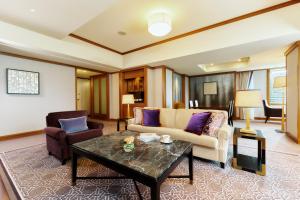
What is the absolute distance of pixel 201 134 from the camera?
7.91ft

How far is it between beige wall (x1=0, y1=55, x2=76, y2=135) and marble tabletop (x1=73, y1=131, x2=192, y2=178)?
367cm

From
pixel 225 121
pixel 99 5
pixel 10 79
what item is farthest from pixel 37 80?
pixel 225 121

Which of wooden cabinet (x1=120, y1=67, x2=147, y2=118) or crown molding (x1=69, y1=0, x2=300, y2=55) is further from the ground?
crown molding (x1=69, y1=0, x2=300, y2=55)

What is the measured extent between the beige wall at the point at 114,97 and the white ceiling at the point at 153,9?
8.31 ft

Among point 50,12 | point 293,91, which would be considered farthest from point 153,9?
point 293,91

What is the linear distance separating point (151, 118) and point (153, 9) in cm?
231

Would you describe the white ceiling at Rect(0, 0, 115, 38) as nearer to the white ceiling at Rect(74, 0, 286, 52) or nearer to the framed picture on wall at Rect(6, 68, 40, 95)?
the white ceiling at Rect(74, 0, 286, 52)

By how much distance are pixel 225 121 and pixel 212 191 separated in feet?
4.33

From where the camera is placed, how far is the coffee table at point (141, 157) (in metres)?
1.17

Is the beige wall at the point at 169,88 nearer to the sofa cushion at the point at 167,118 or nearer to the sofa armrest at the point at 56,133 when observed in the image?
the sofa cushion at the point at 167,118

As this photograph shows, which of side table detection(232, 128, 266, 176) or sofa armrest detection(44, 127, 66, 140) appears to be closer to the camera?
side table detection(232, 128, 266, 176)

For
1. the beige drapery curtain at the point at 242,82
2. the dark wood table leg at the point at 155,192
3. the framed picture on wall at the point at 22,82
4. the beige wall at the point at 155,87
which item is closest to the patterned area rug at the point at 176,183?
the dark wood table leg at the point at 155,192

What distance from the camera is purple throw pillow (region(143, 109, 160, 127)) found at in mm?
3240

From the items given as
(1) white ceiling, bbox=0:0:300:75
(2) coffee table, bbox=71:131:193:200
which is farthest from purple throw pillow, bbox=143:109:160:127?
(1) white ceiling, bbox=0:0:300:75
